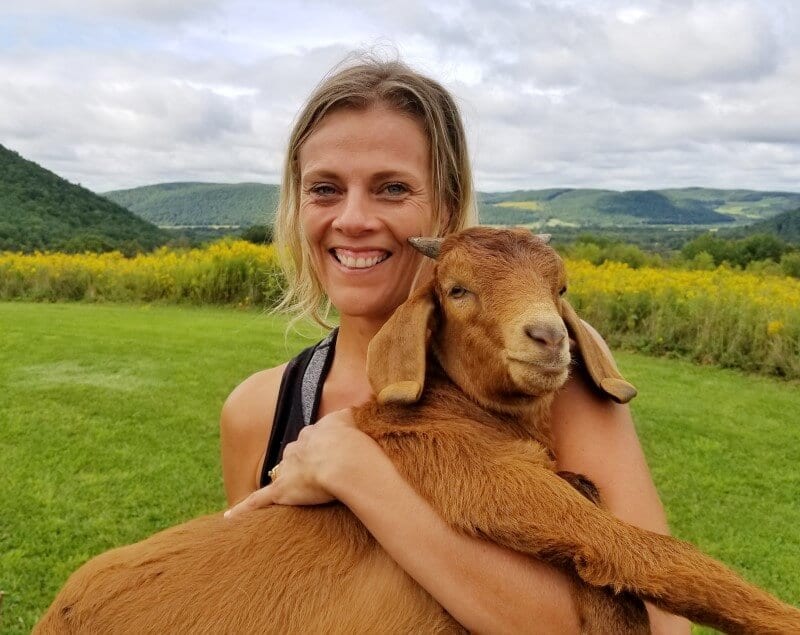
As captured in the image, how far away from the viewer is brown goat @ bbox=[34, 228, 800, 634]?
1.97m

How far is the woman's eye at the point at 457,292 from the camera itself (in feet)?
8.29

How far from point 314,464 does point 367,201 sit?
95 cm

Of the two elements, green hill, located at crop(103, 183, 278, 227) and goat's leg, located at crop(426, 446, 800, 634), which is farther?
green hill, located at crop(103, 183, 278, 227)

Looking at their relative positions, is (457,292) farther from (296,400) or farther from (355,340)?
(296,400)

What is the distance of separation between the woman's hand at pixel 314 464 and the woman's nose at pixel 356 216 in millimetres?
665

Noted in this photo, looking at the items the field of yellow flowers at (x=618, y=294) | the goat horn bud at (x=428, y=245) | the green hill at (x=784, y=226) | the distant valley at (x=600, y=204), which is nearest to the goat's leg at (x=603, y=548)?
the goat horn bud at (x=428, y=245)

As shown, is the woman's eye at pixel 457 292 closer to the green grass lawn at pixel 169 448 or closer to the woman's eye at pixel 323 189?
the woman's eye at pixel 323 189

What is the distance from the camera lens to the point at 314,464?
2.32 metres

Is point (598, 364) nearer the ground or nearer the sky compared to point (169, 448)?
nearer the sky

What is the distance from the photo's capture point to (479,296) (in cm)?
248

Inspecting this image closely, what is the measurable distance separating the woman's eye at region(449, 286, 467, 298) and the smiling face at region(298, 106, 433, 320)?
0.34 meters

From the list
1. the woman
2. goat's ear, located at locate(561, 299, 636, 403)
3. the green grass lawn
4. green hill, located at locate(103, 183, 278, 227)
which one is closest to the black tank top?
the woman

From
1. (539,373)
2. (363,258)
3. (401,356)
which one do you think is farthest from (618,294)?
(539,373)

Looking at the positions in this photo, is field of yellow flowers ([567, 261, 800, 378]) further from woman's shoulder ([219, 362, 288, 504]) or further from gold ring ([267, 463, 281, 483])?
gold ring ([267, 463, 281, 483])
